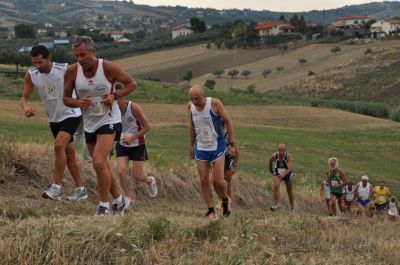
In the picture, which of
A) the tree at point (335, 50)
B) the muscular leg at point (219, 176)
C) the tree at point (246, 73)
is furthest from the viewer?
the tree at point (335, 50)

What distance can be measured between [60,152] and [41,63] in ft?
3.69

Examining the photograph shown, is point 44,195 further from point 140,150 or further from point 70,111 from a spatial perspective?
point 140,150

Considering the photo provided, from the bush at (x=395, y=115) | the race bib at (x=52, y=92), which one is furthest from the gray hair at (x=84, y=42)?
the bush at (x=395, y=115)

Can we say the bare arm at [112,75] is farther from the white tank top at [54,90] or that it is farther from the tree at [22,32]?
the tree at [22,32]

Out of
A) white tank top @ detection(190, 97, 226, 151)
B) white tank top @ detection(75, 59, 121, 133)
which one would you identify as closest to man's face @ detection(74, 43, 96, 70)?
white tank top @ detection(75, 59, 121, 133)

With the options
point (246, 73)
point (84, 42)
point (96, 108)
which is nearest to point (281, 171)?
point (96, 108)

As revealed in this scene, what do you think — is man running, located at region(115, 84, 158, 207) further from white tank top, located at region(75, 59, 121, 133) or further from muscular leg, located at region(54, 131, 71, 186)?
white tank top, located at region(75, 59, 121, 133)

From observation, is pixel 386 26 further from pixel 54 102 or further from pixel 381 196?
pixel 54 102

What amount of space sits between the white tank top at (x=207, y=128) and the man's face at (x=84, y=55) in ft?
6.98

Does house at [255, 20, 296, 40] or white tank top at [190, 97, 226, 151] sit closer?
white tank top at [190, 97, 226, 151]

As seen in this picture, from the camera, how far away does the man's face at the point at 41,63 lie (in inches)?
285

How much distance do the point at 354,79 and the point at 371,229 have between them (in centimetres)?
7216

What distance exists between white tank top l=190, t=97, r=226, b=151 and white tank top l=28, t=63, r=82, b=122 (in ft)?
5.43

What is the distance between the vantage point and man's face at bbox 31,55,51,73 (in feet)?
23.7
